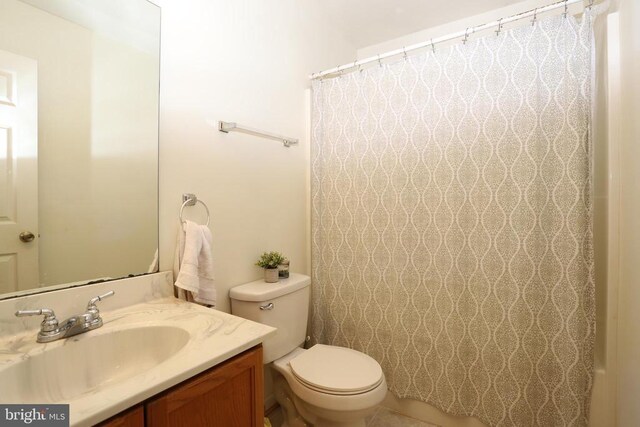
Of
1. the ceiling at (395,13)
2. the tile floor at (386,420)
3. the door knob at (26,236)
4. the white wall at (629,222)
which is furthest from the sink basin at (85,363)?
the ceiling at (395,13)

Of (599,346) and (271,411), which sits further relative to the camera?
(271,411)

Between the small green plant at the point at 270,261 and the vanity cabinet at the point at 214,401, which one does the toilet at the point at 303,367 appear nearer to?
the small green plant at the point at 270,261

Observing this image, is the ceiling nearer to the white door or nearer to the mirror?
the mirror

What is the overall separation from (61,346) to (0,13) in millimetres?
925

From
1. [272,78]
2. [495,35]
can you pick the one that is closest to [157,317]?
[272,78]

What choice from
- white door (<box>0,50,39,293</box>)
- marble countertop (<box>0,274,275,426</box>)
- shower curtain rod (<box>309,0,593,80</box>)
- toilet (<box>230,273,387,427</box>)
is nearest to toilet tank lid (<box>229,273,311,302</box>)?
toilet (<box>230,273,387,427</box>)

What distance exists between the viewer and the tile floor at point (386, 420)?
5.36ft

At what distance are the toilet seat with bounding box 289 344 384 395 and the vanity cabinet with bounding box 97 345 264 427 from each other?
0.43 meters

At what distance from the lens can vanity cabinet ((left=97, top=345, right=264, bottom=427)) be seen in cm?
66

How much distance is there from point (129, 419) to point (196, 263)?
603 mm

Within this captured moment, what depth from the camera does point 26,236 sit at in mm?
898

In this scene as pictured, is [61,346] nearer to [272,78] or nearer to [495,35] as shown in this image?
[272,78]

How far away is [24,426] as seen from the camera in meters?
0.61

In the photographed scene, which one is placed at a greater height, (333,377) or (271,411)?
(333,377)
